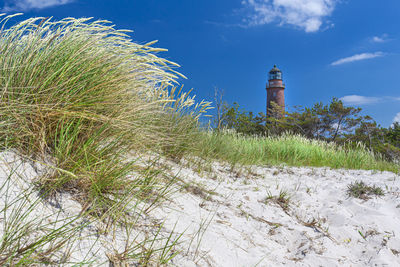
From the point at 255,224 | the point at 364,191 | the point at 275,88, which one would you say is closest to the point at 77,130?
the point at 255,224

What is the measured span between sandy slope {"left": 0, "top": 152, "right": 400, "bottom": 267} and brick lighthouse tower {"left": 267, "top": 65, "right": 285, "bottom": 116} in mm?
27446

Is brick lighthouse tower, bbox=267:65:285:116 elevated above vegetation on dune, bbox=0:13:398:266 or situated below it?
above

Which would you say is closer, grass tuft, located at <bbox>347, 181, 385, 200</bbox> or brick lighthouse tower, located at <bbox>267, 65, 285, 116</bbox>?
grass tuft, located at <bbox>347, 181, 385, 200</bbox>

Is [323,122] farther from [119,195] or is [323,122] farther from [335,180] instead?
[119,195]

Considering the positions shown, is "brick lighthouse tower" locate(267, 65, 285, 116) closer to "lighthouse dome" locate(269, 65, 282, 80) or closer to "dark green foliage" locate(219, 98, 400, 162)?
"lighthouse dome" locate(269, 65, 282, 80)

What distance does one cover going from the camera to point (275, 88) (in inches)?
1204

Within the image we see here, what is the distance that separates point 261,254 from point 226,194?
1025 mm

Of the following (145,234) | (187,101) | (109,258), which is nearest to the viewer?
(109,258)

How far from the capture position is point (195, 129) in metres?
3.95

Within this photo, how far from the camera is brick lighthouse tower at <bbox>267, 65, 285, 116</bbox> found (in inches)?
1186

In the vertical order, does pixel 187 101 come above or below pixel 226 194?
above

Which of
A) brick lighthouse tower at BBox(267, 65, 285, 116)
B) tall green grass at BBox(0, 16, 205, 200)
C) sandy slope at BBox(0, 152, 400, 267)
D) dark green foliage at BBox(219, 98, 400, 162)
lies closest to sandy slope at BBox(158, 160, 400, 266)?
sandy slope at BBox(0, 152, 400, 267)

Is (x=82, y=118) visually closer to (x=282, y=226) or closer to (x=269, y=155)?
(x=282, y=226)

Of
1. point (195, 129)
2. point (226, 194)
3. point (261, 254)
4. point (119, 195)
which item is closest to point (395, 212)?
point (226, 194)
